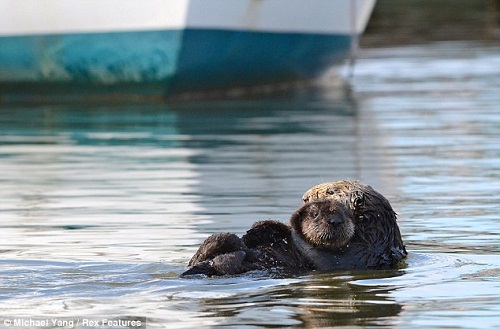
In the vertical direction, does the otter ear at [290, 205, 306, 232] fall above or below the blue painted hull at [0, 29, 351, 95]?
below

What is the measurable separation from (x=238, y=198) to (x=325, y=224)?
2.50m

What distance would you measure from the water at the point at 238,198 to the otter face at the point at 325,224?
6.0 inches

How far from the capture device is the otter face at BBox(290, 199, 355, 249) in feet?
18.2

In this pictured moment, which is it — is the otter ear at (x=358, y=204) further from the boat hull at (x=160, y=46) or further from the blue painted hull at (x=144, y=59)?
the blue painted hull at (x=144, y=59)

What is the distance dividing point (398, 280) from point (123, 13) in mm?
9767

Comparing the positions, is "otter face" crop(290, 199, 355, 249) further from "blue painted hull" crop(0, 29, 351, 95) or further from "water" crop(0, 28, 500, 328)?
"blue painted hull" crop(0, 29, 351, 95)

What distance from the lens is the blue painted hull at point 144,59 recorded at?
15.0m

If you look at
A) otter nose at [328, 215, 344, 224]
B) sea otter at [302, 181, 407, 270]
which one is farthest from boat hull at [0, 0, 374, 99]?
otter nose at [328, 215, 344, 224]

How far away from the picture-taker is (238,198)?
8000 millimetres

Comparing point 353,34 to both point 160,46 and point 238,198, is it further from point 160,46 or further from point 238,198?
point 238,198

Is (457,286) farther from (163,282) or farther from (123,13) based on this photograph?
(123,13)

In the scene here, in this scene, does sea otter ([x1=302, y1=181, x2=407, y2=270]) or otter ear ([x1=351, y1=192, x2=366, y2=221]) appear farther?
otter ear ([x1=351, y1=192, x2=366, y2=221])

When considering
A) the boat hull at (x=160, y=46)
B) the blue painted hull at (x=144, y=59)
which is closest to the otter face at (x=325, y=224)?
the boat hull at (x=160, y=46)

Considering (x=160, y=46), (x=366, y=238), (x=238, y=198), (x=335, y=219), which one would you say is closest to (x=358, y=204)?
(x=366, y=238)
